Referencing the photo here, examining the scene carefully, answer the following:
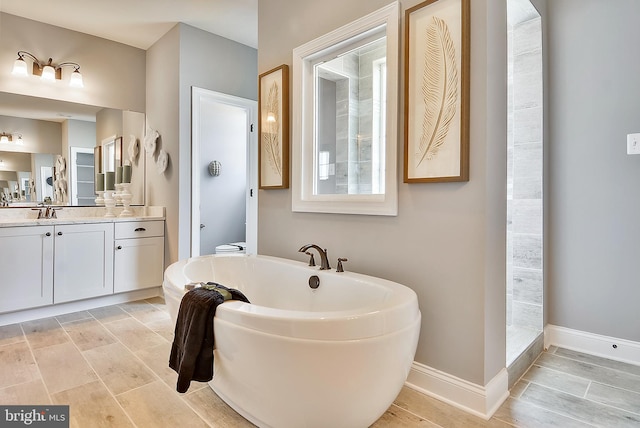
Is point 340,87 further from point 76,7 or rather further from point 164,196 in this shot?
point 76,7

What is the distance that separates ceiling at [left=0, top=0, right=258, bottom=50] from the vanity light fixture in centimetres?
36

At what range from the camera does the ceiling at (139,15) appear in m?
3.12

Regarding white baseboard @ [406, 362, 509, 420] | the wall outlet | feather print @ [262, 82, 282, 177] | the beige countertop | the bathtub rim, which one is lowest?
white baseboard @ [406, 362, 509, 420]

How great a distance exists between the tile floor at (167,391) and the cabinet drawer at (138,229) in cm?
108

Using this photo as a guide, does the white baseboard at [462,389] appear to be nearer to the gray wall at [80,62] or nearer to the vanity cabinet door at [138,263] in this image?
the vanity cabinet door at [138,263]

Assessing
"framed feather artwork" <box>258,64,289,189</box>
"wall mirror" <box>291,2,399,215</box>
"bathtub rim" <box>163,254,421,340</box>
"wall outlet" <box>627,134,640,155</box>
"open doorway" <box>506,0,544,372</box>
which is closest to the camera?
"bathtub rim" <box>163,254,421,340</box>

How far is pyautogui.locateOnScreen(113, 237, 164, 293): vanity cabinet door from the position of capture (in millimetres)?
3408

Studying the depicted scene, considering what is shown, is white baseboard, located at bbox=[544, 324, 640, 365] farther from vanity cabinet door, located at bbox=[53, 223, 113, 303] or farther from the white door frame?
vanity cabinet door, located at bbox=[53, 223, 113, 303]

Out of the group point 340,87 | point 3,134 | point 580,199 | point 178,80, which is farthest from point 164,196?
point 580,199

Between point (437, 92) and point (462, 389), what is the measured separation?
149 centimetres

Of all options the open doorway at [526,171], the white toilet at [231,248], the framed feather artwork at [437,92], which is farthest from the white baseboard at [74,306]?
the open doorway at [526,171]

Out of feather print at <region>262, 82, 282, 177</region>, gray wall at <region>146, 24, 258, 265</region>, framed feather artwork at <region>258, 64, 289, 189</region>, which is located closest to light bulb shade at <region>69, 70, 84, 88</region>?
gray wall at <region>146, 24, 258, 265</region>

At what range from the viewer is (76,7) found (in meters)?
3.15

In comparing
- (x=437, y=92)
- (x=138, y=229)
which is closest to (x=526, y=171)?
(x=437, y=92)
